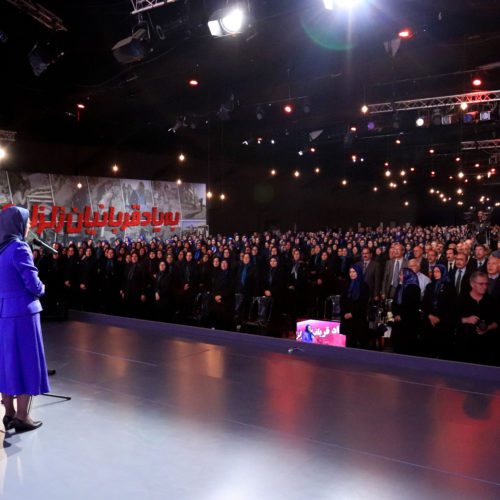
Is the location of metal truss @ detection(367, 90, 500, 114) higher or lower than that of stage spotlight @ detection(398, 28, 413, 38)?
higher

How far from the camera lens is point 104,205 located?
1725 cm

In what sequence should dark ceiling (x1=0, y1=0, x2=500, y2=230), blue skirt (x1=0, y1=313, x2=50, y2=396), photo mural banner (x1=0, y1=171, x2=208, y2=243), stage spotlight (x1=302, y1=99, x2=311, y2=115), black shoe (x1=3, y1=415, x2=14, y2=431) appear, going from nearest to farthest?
1. blue skirt (x1=0, y1=313, x2=50, y2=396)
2. black shoe (x1=3, y1=415, x2=14, y2=431)
3. dark ceiling (x1=0, y1=0, x2=500, y2=230)
4. stage spotlight (x1=302, y1=99, x2=311, y2=115)
5. photo mural banner (x1=0, y1=171, x2=208, y2=243)

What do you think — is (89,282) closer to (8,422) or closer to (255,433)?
(8,422)

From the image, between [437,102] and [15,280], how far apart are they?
1191 centimetres

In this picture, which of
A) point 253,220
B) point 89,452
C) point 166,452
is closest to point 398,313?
point 166,452

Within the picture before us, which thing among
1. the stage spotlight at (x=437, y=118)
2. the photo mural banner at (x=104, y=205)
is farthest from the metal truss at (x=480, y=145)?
the photo mural banner at (x=104, y=205)

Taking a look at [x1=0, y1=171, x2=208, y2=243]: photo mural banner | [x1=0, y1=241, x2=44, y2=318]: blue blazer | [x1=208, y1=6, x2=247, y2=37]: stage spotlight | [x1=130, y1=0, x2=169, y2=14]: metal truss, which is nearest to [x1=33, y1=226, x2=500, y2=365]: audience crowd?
[x1=208, y1=6, x2=247, y2=37]: stage spotlight

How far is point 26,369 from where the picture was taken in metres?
3.21

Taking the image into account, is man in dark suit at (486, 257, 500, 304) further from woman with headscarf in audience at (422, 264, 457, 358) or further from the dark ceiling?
the dark ceiling

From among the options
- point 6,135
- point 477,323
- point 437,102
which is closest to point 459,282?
point 477,323

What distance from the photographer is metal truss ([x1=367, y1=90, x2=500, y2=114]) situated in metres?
11.5

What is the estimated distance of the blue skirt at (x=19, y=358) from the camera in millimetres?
3160

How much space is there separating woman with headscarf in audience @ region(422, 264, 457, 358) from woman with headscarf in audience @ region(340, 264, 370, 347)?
74 centimetres

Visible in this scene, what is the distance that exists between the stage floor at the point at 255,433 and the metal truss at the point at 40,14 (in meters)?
4.52
